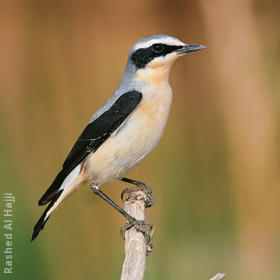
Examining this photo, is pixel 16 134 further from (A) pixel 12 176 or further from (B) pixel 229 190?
(B) pixel 229 190

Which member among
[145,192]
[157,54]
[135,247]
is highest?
[157,54]

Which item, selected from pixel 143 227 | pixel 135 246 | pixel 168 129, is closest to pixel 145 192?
pixel 143 227

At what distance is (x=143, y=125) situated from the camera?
3.56 meters

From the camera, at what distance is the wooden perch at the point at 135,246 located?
9.52 feet

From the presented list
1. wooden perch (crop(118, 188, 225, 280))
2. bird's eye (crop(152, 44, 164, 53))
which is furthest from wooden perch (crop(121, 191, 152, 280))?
bird's eye (crop(152, 44, 164, 53))

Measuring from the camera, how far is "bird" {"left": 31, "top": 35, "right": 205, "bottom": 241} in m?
3.58

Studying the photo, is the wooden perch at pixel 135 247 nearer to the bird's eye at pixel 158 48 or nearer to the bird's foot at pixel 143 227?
the bird's foot at pixel 143 227

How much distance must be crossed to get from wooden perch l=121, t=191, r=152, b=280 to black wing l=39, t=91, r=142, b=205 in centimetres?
37

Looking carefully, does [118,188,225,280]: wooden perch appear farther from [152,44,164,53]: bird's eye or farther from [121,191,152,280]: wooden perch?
[152,44,164,53]: bird's eye

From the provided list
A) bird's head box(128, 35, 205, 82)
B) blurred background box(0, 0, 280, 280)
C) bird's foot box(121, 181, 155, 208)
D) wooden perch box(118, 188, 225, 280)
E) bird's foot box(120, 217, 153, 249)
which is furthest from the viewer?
blurred background box(0, 0, 280, 280)

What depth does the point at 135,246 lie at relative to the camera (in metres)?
3.21

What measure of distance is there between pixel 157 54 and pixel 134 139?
0.47 meters

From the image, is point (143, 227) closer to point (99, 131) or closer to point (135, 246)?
point (135, 246)

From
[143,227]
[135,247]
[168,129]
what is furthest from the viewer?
[168,129]
